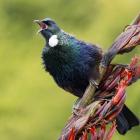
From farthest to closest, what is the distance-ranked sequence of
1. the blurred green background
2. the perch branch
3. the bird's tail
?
the blurred green background
the bird's tail
the perch branch

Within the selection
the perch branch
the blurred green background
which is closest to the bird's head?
the perch branch

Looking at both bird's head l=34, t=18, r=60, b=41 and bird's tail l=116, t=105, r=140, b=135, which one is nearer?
bird's tail l=116, t=105, r=140, b=135

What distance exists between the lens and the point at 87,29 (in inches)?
287

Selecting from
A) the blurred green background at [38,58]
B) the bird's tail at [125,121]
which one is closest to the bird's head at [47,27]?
the bird's tail at [125,121]

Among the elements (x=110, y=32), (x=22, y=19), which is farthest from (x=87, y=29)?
(x=22, y=19)

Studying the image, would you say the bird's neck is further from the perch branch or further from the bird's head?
the perch branch

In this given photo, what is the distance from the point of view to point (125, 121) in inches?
85.2

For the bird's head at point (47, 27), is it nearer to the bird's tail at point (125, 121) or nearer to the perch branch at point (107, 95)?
the bird's tail at point (125, 121)

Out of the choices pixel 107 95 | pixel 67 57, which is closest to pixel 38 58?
pixel 67 57

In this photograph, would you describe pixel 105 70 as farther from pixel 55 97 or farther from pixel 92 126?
pixel 55 97

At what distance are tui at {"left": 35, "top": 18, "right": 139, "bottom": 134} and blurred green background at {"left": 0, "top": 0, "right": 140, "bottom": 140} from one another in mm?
3602

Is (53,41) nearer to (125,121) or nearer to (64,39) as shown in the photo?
(64,39)

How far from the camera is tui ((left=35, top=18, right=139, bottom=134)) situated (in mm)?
2334

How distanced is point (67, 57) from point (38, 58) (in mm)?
4544
